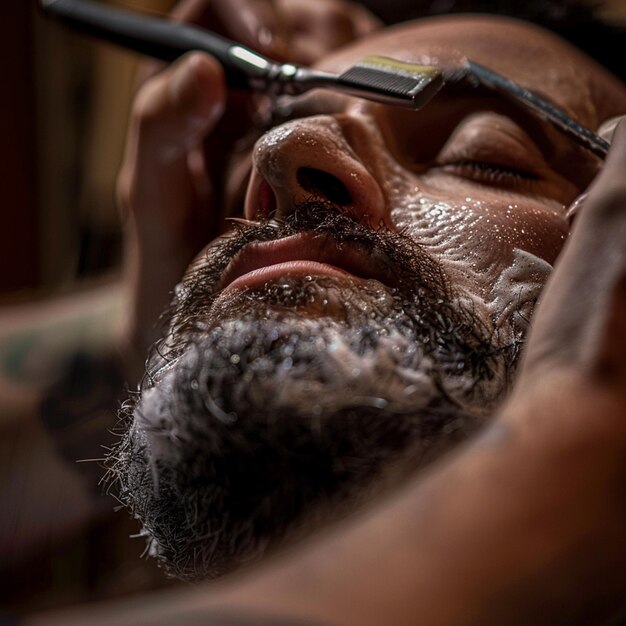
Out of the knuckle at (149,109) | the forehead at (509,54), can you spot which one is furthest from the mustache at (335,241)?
the knuckle at (149,109)

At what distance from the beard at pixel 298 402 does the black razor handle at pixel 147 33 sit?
14.0 inches

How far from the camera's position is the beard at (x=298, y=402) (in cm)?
40

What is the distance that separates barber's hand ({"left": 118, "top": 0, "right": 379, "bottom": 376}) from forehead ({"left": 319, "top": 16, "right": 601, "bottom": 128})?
185 millimetres

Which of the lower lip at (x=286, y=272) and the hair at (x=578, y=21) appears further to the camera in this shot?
the hair at (x=578, y=21)

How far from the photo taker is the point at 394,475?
40cm

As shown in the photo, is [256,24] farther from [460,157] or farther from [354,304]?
[354,304]

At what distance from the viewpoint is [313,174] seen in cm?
57

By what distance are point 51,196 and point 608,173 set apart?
4.40ft

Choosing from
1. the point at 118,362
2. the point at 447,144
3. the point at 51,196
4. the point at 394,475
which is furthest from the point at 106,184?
the point at 394,475

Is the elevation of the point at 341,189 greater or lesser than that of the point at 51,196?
greater

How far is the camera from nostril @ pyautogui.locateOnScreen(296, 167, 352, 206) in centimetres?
57

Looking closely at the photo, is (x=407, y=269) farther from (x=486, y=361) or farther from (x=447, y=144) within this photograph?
(x=447, y=144)

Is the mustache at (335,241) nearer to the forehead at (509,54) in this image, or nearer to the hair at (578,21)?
the forehead at (509,54)

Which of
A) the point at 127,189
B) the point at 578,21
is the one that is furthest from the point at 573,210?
the point at 127,189
